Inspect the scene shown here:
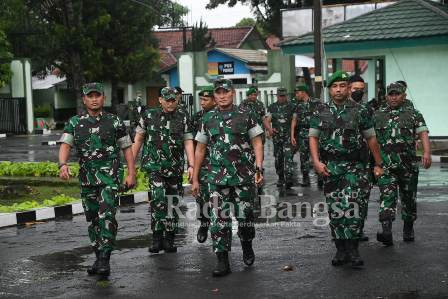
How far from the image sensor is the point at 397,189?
8.95 metres

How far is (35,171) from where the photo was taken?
56.0ft

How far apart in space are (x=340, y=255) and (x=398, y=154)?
165 cm

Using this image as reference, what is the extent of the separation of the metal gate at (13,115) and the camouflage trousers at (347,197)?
34221 mm

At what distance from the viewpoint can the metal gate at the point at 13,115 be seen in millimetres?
40062

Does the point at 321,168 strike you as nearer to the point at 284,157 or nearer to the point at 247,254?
the point at 247,254

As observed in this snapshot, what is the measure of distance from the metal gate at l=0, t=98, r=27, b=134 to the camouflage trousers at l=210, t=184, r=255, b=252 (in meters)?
34.0

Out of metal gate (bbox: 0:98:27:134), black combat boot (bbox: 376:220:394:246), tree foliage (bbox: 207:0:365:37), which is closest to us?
black combat boot (bbox: 376:220:394:246)

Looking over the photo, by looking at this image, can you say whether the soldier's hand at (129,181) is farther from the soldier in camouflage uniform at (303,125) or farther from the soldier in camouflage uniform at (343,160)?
the soldier in camouflage uniform at (303,125)

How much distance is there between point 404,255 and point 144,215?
4786 mm

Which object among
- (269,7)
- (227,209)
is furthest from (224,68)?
(227,209)

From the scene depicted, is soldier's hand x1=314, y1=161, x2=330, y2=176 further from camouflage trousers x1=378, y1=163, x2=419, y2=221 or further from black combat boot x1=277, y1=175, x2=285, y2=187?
black combat boot x1=277, y1=175, x2=285, y2=187

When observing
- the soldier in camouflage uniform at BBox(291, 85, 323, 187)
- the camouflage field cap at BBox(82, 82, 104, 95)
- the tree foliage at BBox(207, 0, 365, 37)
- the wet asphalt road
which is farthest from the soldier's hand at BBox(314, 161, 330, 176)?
the tree foliage at BBox(207, 0, 365, 37)

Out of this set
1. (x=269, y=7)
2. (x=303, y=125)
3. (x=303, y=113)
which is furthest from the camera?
(x=269, y=7)

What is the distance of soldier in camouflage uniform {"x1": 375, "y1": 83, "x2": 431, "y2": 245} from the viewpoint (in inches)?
348
